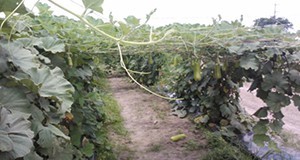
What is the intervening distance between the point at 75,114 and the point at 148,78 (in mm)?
5411

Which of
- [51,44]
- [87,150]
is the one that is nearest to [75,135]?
[87,150]

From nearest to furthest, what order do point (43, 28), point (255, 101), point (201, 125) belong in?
1. point (43, 28)
2. point (201, 125)
3. point (255, 101)

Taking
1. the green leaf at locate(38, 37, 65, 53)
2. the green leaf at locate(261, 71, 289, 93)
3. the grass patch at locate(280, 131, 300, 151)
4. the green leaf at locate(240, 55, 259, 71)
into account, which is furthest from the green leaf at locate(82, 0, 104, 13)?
the grass patch at locate(280, 131, 300, 151)

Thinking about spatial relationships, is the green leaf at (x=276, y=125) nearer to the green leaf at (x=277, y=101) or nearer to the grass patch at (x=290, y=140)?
the green leaf at (x=277, y=101)

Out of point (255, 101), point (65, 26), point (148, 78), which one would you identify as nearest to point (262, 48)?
point (65, 26)

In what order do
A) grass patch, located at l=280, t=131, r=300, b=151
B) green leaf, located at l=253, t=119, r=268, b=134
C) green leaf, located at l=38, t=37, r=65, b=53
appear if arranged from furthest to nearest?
grass patch, located at l=280, t=131, r=300, b=151
green leaf, located at l=253, t=119, r=268, b=134
green leaf, located at l=38, t=37, r=65, b=53

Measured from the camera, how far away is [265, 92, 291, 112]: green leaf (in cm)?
237

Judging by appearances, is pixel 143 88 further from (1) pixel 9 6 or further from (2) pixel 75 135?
(2) pixel 75 135

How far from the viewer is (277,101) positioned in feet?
7.82

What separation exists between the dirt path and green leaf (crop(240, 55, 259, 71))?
1.57m

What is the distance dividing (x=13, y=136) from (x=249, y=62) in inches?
77.5

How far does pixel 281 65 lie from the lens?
2.42 meters

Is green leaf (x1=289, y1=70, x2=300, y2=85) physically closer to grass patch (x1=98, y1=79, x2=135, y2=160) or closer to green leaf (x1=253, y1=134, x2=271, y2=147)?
green leaf (x1=253, y1=134, x2=271, y2=147)

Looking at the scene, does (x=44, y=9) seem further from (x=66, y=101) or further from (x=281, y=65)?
(x=281, y=65)
